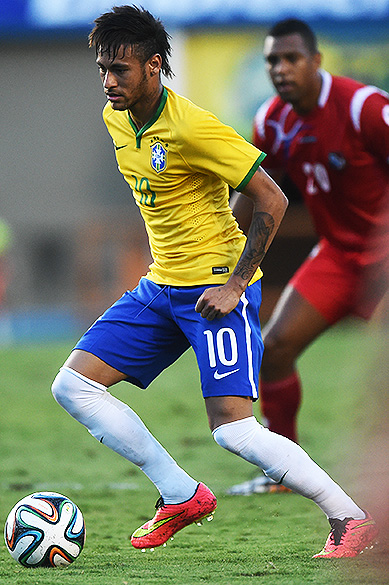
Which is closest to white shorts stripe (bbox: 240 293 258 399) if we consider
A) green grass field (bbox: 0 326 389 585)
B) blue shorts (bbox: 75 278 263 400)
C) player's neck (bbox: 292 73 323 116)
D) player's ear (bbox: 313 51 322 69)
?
blue shorts (bbox: 75 278 263 400)

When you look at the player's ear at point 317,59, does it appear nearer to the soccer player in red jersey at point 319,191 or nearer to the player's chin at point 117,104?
the soccer player in red jersey at point 319,191

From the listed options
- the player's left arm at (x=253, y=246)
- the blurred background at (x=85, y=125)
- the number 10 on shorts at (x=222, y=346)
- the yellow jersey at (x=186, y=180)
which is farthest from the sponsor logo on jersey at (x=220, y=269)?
the blurred background at (x=85, y=125)

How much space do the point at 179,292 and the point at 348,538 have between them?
1.16 metres

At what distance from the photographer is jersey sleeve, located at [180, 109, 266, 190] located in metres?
3.61

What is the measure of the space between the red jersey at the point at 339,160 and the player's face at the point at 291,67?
163mm

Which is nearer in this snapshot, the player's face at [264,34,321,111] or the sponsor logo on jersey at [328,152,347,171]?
the player's face at [264,34,321,111]

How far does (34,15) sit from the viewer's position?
20.5m

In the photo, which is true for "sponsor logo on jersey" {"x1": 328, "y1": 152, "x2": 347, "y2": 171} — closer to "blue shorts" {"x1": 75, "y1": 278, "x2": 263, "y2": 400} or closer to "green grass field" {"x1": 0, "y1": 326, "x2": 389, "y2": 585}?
"green grass field" {"x1": 0, "y1": 326, "x2": 389, "y2": 585}

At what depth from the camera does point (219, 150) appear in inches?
142

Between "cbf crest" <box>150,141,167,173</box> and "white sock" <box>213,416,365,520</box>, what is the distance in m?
1.03

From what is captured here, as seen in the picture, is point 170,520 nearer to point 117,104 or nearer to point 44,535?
point 44,535

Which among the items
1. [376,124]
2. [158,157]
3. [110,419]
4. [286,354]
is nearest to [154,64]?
[158,157]

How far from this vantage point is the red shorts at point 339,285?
539 centimetres

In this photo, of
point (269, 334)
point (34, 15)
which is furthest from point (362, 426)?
point (34, 15)
